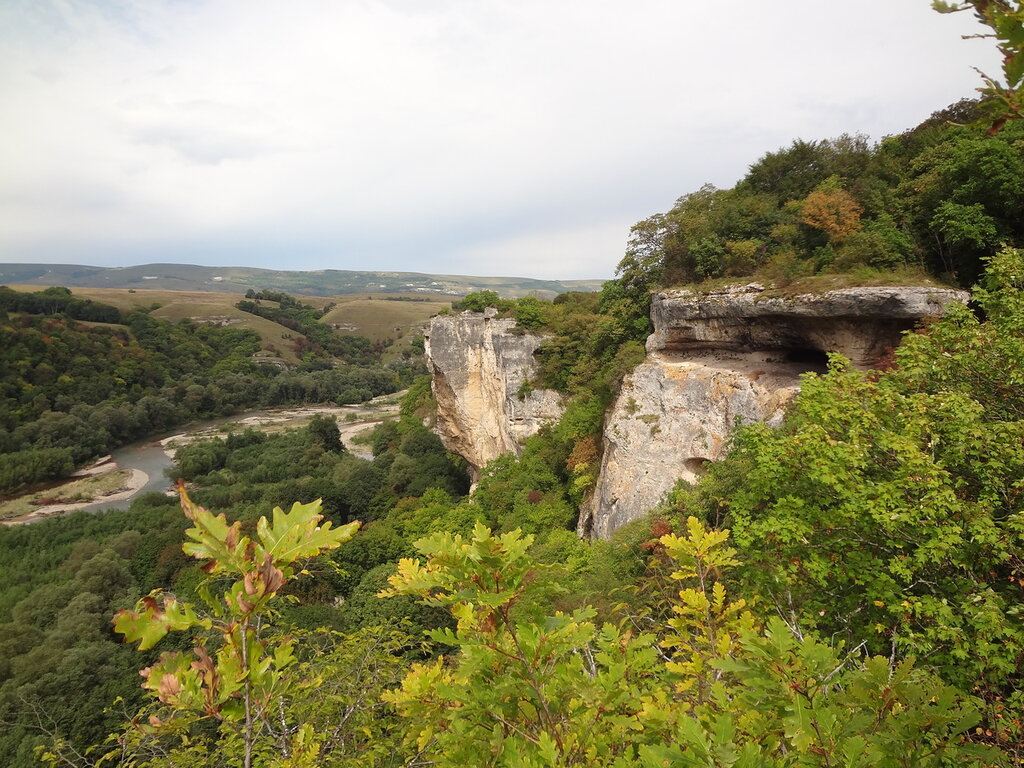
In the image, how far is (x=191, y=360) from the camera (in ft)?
251

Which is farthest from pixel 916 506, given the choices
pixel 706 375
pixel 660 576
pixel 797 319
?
pixel 706 375

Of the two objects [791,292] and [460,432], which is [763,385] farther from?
[460,432]

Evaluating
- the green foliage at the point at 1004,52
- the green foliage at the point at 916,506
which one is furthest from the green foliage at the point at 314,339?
the green foliage at the point at 1004,52

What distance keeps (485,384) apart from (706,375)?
13598 millimetres

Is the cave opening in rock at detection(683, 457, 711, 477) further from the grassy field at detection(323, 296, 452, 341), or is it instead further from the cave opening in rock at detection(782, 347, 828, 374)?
the grassy field at detection(323, 296, 452, 341)

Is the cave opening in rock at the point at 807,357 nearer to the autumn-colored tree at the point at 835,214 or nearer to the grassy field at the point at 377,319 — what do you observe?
the autumn-colored tree at the point at 835,214

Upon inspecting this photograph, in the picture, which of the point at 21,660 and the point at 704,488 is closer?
the point at 704,488

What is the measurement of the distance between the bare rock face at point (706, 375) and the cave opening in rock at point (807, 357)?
3 centimetres

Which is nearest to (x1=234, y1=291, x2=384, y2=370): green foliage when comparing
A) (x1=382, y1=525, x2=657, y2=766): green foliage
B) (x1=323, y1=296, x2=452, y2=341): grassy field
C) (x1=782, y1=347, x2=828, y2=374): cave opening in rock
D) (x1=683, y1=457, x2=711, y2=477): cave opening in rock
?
(x1=323, y1=296, x2=452, y2=341): grassy field

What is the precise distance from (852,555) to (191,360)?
91335 mm

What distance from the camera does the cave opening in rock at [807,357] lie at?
1399 centimetres

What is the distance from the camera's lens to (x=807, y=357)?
14633 mm

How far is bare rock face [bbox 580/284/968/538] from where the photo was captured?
12297 mm

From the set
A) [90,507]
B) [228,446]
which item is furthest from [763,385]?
[228,446]
